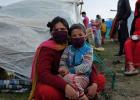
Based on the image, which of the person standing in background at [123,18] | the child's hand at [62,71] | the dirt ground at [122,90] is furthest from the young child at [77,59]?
the person standing in background at [123,18]

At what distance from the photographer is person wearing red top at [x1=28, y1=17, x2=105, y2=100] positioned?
348cm

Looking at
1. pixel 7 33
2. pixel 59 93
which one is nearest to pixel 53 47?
pixel 59 93

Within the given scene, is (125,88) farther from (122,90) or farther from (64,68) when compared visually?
(64,68)

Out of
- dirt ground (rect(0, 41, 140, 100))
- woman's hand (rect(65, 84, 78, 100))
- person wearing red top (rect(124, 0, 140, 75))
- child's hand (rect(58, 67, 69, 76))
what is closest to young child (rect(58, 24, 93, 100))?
child's hand (rect(58, 67, 69, 76))

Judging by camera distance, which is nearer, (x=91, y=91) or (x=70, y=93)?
(x=70, y=93)

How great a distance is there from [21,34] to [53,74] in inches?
92.2

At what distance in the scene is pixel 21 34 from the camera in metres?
5.83

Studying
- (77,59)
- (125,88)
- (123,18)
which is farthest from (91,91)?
(123,18)

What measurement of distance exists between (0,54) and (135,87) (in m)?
2.00

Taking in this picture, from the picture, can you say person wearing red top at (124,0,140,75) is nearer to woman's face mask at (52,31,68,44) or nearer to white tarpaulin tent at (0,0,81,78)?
white tarpaulin tent at (0,0,81,78)

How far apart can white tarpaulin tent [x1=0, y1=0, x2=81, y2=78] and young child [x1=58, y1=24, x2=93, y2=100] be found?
1.75 meters

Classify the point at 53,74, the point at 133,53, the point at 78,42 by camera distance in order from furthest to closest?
the point at 133,53
the point at 78,42
the point at 53,74

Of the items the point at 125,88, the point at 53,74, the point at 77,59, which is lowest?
the point at 125,88

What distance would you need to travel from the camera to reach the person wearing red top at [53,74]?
348cm
